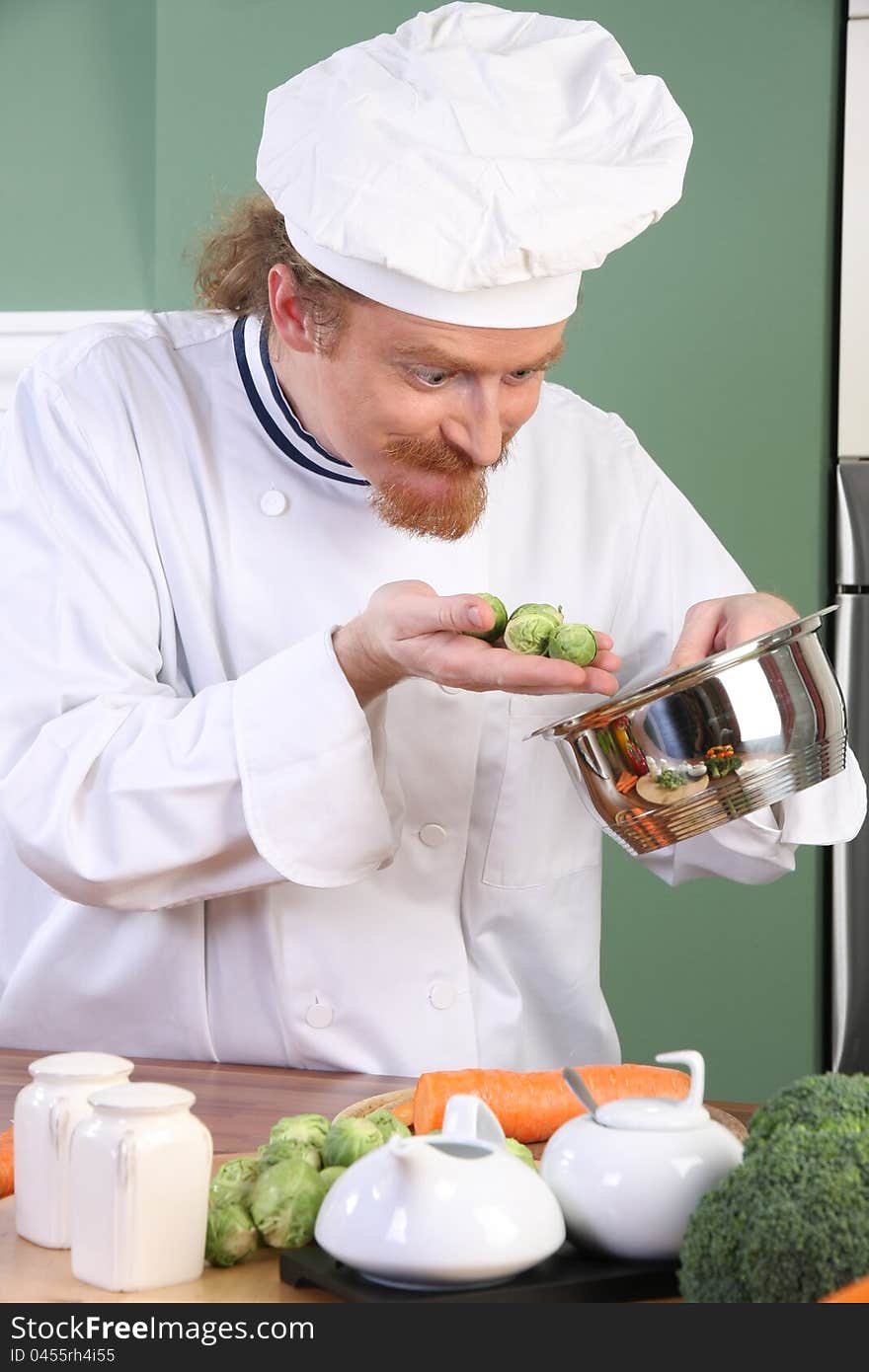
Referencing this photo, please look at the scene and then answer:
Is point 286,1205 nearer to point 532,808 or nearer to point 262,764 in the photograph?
point 262,764

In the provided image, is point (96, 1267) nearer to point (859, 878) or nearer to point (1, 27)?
point (859, 878)

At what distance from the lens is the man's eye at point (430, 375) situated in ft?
4.65

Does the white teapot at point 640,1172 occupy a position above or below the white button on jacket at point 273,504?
below

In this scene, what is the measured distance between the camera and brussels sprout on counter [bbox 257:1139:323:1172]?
3.26ft

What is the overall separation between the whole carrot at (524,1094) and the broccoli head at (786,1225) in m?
0.39

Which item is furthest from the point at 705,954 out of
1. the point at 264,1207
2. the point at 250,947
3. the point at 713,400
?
the point at 264,1207

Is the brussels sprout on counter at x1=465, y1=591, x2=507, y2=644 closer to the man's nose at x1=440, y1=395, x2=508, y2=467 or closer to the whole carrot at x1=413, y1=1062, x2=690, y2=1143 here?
the man's nose at x1=440, y1=395, x2=508, y2=467

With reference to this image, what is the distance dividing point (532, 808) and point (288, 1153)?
2.44 ft

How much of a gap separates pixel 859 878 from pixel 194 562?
1333mm

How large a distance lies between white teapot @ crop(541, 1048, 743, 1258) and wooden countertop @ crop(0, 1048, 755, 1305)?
0.52 ft

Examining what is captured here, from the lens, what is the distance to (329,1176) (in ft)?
3.21

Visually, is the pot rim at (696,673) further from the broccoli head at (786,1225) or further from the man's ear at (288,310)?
the man's ear at (288,310)

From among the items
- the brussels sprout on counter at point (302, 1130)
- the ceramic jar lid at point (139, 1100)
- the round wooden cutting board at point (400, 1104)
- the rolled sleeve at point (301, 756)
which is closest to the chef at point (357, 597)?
the rolled sleeve at point (301, 756)

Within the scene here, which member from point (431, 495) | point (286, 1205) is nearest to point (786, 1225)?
point (286, 1205)
